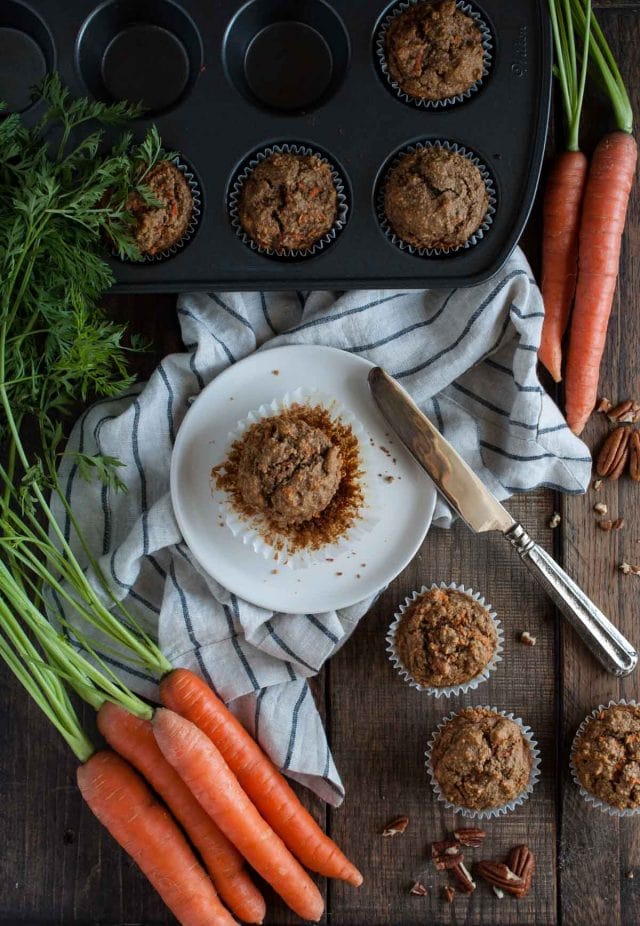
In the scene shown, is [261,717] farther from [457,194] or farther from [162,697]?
[457,194]

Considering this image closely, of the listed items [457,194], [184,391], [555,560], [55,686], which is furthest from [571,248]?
[55,686]

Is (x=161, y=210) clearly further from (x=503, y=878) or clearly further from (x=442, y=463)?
(x=503, y=878)

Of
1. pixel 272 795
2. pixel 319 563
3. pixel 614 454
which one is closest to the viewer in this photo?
pixel 319 563

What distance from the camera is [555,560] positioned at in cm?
360

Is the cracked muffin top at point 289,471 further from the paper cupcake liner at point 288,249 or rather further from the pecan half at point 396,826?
the pecan half at point 396,826

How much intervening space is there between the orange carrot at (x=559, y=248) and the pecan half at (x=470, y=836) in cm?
181

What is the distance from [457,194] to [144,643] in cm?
203

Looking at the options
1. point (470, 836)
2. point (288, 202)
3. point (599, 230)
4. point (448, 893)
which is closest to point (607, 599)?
point (470, 836)

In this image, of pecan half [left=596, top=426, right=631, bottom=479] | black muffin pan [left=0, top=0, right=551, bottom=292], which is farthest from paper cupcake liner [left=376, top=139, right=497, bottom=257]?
pecan half [left=596, top=426, right=631, bottom=479]

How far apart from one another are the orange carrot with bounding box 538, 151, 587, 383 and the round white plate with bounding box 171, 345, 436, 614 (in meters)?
0.76

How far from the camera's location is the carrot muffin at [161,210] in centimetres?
309

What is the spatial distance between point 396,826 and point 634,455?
175 cm

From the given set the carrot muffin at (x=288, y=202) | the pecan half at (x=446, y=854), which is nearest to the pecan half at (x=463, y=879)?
the pecan half at (x=446, y=854)

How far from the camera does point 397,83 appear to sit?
318 centimetres
